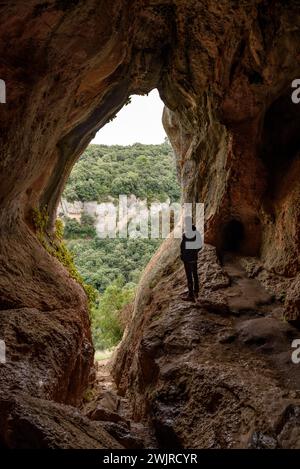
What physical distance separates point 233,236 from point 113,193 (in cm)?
2764

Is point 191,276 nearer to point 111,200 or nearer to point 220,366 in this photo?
point 220,366

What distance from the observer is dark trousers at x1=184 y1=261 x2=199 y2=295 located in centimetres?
876

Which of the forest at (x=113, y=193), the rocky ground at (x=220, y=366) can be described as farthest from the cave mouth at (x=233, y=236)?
the forest at (x=113, y=193)

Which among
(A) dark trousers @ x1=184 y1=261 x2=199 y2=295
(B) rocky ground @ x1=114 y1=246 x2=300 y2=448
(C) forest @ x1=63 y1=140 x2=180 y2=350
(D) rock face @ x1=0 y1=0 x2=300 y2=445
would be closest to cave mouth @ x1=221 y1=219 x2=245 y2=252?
(D) rock face @ x1=0 y1=0 x2=300 y2=445

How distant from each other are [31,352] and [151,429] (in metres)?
2.35

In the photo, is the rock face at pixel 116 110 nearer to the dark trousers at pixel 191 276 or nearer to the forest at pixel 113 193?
the dark trousers at pixel 191 276

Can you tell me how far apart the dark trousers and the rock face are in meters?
0.76

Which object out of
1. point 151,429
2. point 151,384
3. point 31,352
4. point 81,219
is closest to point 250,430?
point 151,429

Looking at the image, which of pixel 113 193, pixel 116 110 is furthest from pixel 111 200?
pixel 116 110

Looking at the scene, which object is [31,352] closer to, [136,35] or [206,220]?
[206,220]

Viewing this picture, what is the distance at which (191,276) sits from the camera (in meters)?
8.90

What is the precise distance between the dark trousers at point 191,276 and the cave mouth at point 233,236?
114 inches

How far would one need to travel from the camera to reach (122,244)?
34.8 m

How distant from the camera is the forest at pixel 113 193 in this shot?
31766mm
